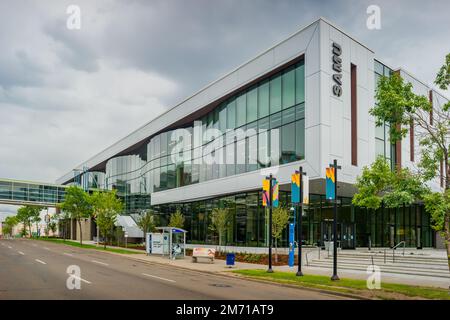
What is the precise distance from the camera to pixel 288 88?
3353 cm

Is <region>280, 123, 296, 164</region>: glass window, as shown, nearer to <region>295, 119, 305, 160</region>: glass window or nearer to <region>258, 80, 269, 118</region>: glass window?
<region>295, 119, 305, 160</region>: glass window

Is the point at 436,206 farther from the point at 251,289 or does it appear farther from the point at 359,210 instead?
the point at 359,210

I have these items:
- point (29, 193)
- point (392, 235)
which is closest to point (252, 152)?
point (392, 235)

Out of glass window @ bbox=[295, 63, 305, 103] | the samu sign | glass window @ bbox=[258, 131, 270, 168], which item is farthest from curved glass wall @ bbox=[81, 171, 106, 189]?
the samu sign

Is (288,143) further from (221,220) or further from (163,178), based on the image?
(163,178)

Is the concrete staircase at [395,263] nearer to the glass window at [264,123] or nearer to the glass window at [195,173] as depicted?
the glass window at [264,123]

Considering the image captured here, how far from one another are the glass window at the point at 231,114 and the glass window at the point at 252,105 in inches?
94.9

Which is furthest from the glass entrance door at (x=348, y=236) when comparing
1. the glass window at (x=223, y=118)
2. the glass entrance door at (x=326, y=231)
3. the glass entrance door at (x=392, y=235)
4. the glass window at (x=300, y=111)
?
the glass window at (x=223, y=118)

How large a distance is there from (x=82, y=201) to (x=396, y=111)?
2203 inches

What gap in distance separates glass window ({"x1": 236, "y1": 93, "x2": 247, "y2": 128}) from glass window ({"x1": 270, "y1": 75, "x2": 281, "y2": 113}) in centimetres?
394

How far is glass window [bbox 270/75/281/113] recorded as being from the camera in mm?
34531

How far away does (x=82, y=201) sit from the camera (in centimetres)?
6538

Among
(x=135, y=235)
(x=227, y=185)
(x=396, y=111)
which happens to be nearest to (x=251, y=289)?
(x=396, y=111)

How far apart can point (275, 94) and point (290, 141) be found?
14.5ft
